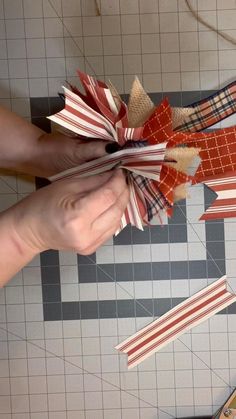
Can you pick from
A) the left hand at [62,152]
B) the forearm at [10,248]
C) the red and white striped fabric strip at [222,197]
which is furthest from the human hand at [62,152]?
the red and white striped fabric strip at [222,197]

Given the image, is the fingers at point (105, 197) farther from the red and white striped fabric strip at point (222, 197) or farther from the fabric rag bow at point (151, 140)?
the red and white striped fabric strip at point (222, 197)

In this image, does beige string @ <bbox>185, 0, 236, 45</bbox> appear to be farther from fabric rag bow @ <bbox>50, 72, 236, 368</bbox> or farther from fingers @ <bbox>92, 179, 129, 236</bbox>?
fingers @ <bbox>92, 179, 129, 236</bbox>

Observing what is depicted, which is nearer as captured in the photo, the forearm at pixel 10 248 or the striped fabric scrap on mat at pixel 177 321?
the forearm at pixel 10 248

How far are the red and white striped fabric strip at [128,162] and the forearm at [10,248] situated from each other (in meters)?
0.12

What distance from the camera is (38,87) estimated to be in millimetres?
796

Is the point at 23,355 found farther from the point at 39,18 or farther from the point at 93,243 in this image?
the point at 39,18

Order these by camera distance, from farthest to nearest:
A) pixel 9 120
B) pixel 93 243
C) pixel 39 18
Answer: pixel 39 18 < pixel 9 120 < pixel 93 243

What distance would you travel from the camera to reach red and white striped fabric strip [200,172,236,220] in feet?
2.59

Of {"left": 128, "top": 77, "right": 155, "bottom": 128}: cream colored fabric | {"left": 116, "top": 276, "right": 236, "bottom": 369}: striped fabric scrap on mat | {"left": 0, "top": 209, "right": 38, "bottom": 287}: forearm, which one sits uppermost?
{"left": 128, "top": 77, "right": 155, "bottom": 128}: cream colored fabric

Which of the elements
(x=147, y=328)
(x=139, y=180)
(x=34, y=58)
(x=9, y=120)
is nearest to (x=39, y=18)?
(x=34, y=58)

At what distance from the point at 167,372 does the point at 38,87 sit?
55cm

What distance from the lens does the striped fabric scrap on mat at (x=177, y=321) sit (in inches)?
32.5

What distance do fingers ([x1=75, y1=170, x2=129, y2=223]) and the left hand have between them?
5 cm

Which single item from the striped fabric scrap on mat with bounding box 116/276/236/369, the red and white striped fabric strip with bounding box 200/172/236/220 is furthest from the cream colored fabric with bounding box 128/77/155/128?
the striped fabric scrap on mat with bounding box 116/276/236/369
